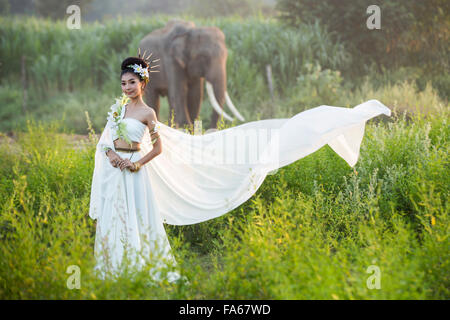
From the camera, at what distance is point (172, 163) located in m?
4.58

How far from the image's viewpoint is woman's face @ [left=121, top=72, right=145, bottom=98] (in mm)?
3949

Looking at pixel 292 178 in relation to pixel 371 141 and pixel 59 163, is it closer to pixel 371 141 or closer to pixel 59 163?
pixel 371 141

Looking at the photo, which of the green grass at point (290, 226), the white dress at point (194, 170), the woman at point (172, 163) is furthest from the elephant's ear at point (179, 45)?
the white dress at point (194, 170)

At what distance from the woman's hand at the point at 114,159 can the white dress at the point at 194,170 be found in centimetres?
7

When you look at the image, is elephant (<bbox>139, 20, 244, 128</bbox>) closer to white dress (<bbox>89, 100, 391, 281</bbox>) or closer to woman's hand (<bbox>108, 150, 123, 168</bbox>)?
white dress (<bbox>89, 100, 391, 281</bbox>)

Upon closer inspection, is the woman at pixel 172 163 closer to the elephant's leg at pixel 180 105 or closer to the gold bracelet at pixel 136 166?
the gold bracelet at pixel 136 166

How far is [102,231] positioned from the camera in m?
3.91

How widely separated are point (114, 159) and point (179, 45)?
20.8ft

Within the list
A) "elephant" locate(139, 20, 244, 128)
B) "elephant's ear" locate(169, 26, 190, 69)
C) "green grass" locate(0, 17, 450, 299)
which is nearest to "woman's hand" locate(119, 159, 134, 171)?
"green grass" locate(0, 17, 450, 299)

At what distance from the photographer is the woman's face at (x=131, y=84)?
395 centimetres

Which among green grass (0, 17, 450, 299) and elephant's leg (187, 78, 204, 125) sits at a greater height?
elephant's leg (187, 78, 204, 125)

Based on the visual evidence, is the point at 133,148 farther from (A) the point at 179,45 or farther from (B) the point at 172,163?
(A) the point at 179,45

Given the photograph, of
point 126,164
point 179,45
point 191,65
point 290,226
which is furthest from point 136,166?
point 179,45

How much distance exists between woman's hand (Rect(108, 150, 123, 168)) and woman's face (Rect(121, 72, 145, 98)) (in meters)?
0.53
